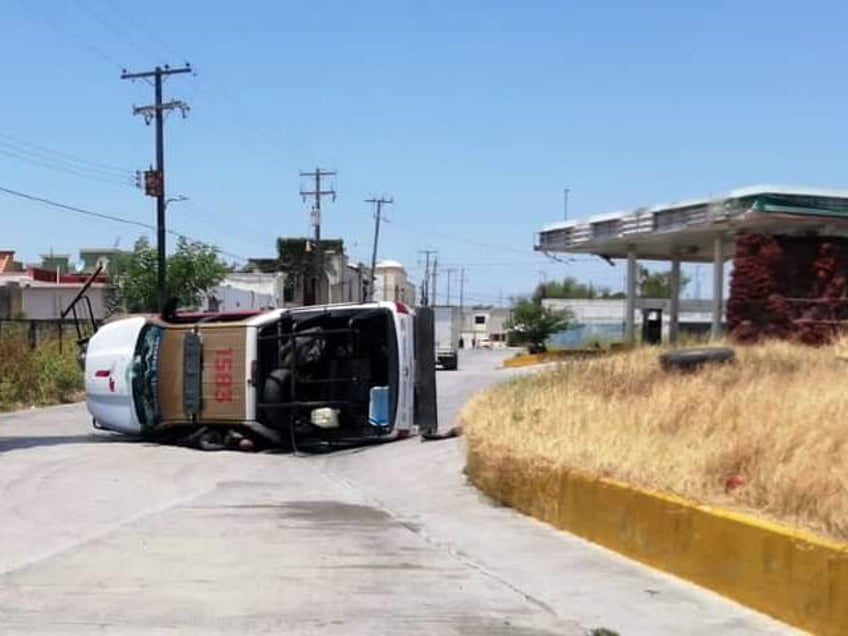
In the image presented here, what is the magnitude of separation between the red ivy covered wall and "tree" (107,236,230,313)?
35445 mm

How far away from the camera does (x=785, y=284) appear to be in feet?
82.0

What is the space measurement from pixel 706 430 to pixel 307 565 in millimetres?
3864

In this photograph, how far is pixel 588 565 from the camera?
7.91m

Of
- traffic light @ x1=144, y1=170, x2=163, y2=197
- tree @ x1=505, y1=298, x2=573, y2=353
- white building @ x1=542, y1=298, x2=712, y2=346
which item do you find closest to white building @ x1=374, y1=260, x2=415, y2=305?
white building @ x1=542, y1=298, x2=712, y2=346

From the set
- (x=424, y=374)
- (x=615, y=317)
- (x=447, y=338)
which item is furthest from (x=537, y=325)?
(x=424, y=374)

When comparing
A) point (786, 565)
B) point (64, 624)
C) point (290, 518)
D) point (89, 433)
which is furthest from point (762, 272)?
point (64, 624)

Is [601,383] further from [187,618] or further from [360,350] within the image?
[187,618]

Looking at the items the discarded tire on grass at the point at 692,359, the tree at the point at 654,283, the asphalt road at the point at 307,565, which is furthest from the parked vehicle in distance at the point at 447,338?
the tree at the point at 654,283

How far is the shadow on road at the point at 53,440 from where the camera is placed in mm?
17281

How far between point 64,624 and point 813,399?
6687mm

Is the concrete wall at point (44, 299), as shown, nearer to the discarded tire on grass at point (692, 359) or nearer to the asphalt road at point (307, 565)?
the asphalt road at point (307, 565)

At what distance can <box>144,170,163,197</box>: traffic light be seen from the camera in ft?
147

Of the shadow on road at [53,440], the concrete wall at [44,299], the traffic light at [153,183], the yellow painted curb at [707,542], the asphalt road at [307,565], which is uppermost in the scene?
Answer: the traffic light at [153,183]

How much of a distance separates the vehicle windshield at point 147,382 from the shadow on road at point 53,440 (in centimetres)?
72
